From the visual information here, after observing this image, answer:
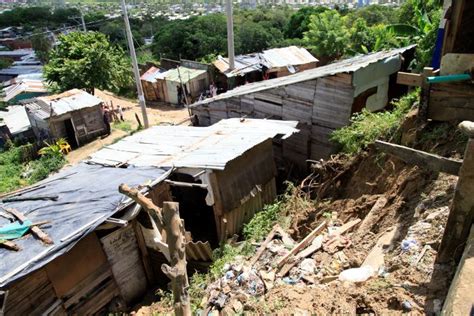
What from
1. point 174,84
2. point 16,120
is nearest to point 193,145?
point 174,84

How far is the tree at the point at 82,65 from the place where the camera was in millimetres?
23688

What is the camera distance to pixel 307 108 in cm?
1187

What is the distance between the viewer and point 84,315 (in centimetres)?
769

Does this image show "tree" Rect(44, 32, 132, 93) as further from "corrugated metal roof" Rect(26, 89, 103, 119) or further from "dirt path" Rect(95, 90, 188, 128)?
"corrugated metal roof" Rect(26, 89, 103, 119)

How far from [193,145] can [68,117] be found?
13405 millimetres

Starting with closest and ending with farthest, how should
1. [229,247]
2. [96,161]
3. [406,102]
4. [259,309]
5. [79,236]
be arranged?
[259,309] → [79,236] → [406,102] → [229,247] → [96,161]

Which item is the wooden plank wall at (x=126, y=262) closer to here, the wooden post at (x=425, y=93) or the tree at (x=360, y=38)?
Result: the wooden post at (x=425, y=93)

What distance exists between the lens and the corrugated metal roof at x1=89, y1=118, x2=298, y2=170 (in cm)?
893

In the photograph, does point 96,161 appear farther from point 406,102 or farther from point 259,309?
point 406,102

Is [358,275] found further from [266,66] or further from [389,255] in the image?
[266,66]

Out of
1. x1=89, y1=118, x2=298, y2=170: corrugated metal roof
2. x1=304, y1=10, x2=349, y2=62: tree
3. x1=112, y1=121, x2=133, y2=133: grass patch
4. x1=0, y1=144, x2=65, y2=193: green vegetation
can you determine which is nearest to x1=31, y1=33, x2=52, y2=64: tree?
x1=112, y1=121, x2=133, y2=133: grass patch

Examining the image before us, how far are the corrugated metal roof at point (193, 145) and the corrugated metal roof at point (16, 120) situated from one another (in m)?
15.1

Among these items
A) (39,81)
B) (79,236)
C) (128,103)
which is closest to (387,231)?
(79,236)

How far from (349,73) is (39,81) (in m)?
31.5
